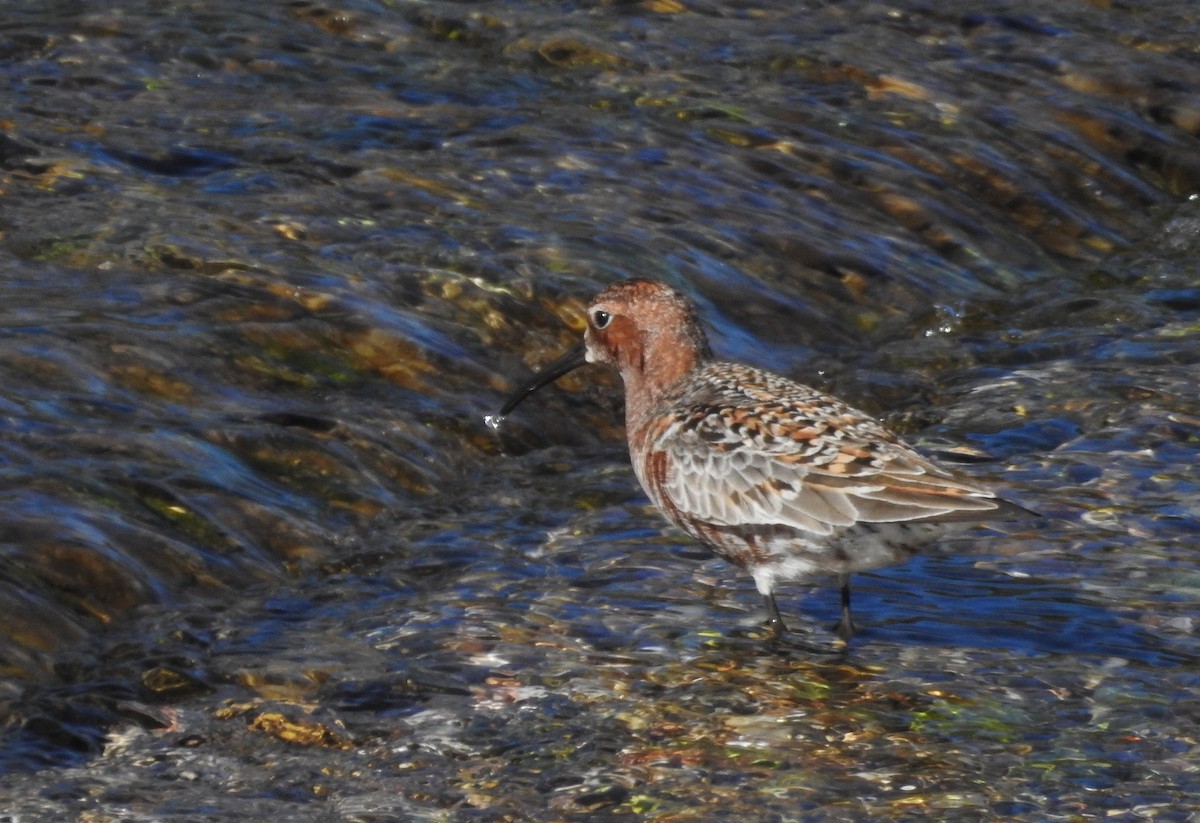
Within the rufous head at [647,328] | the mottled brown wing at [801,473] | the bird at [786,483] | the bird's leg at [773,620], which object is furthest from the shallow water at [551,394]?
the rufous head at [647,328]

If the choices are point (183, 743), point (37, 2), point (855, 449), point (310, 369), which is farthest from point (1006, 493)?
point (37, 2)

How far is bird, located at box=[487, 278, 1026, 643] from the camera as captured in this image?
309 inches

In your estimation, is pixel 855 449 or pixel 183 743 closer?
pixel 183 743

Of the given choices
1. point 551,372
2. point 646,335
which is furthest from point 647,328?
point 551,372

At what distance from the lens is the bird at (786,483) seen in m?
7.85

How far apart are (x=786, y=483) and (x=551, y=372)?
2377mm

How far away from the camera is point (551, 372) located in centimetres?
1030

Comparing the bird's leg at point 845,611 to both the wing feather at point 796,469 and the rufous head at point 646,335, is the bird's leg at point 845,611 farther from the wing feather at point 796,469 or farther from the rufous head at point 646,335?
the rufous head at point 646,335

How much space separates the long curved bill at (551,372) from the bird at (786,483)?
805 mm

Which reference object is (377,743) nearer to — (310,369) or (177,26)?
(310,369)

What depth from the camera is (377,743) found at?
7.14 meters

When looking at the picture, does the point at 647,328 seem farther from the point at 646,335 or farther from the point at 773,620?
the point at 773,620

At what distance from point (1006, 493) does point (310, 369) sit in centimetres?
370

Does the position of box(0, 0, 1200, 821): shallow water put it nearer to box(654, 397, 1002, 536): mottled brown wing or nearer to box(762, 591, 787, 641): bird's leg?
box(762, 591, 787, 641): bird's leg
